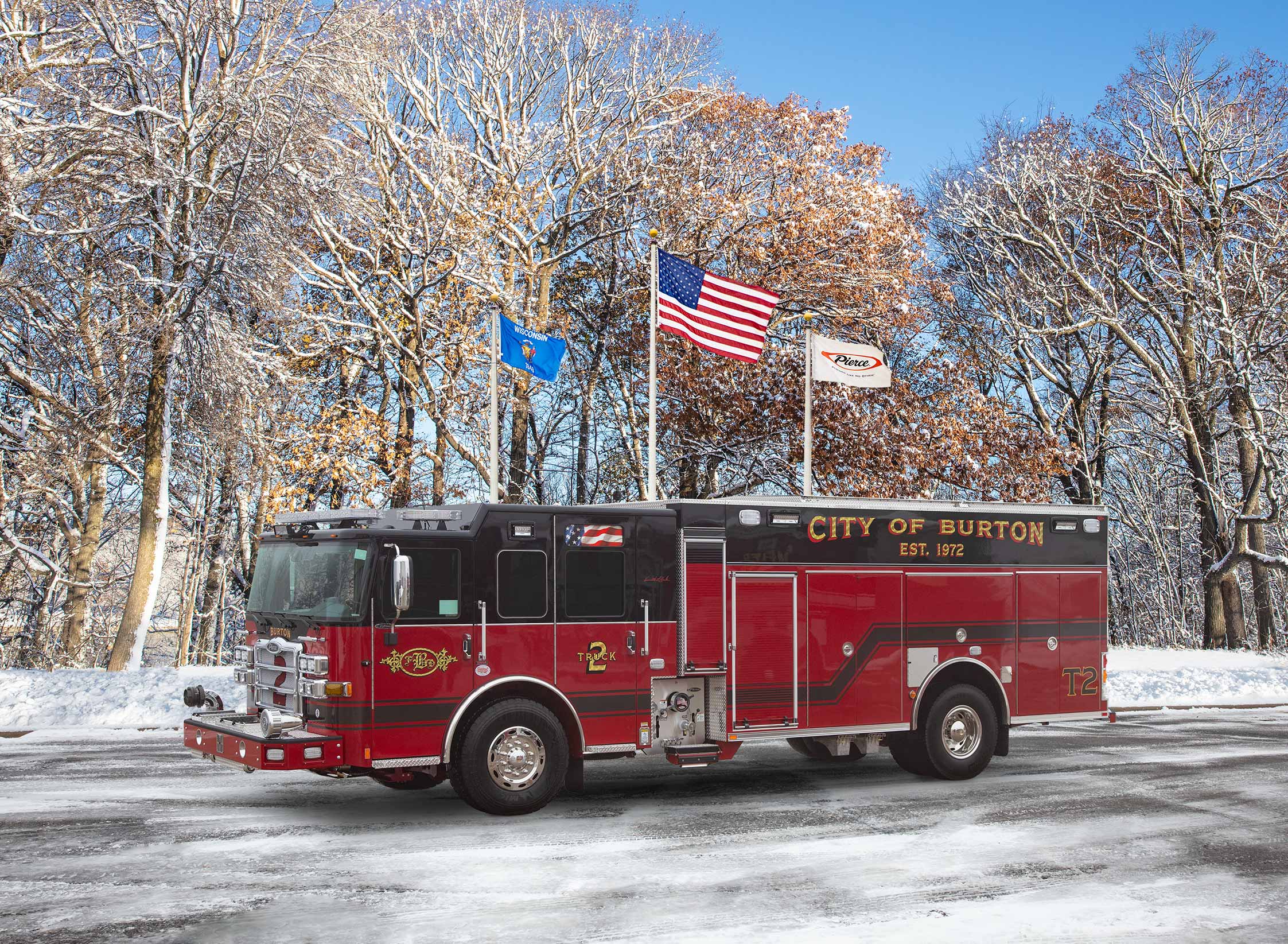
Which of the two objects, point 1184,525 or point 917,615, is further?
point 1184,525

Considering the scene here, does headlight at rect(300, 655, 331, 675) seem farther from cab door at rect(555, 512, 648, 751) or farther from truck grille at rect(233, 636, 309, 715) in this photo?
cab door at rect(555, 512, 648, 751)

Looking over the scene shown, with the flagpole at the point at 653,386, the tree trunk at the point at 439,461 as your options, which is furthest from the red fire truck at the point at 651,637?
the tree trunk at the point at 439,461

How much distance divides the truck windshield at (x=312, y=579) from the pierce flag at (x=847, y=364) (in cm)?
1182

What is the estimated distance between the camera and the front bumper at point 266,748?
373 inches

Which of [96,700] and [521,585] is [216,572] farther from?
[521,585]

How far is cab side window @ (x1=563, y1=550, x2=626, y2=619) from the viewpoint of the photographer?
10.8 metres

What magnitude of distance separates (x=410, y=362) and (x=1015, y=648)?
18.9m

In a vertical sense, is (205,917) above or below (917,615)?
below

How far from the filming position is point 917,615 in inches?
491

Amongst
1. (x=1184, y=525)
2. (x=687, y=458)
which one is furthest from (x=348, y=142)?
(x=1184, y=525)

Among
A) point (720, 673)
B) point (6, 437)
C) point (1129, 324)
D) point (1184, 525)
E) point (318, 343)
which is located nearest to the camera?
point (720, 673)

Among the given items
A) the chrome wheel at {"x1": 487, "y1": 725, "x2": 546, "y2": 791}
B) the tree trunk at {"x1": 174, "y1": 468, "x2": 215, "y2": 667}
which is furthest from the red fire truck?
the tree trunk at {"x1": 174, "y1": 468, "x2": 215, "y2": 667}

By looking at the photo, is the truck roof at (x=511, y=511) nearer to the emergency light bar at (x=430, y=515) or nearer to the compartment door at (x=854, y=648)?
the emergency light bar at (x=430, y=515)

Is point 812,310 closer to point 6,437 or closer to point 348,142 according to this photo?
point 348,142
